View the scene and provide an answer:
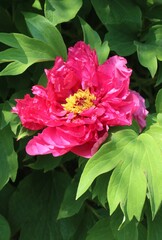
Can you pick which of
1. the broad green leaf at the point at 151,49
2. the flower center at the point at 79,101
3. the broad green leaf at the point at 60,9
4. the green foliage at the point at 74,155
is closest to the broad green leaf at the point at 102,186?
the green foliage at the point at 74,155

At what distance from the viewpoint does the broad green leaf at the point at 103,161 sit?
3.34 feet

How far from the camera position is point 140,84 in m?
1.39

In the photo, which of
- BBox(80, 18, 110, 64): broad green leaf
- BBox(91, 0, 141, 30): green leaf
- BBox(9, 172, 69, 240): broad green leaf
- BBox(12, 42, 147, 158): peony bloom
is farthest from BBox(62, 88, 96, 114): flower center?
BBox(9, 172, 69, 240): broad green leaf

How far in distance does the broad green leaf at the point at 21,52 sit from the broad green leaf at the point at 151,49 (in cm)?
21

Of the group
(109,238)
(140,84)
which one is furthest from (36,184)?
(140,84)

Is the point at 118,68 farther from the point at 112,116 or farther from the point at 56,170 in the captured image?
the point at 56,170

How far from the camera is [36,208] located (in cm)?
141

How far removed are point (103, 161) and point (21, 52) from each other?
289mm

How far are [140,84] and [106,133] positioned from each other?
372mm

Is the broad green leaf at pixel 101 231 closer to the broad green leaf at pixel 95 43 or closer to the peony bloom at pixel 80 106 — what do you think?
the peony bloom at pixel 80 106

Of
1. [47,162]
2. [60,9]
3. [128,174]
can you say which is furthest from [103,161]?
[60,9]

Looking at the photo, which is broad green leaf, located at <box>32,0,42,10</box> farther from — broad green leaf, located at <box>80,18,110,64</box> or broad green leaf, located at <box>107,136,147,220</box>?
broad green leaf, located at <box>107,136,147,220</box>

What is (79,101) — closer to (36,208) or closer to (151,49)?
(151,49)

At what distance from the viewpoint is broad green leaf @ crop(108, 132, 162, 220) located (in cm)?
102
